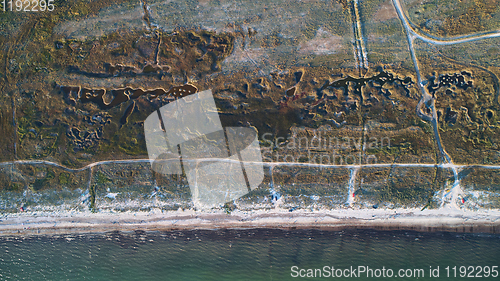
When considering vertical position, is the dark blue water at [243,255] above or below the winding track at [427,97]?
below

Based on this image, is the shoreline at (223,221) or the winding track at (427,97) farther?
the shoreline at (223,221)

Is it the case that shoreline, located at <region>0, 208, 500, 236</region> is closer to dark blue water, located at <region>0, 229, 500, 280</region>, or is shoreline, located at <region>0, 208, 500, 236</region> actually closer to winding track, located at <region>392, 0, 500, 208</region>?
dark blue water, located at <region>0, 229, 500, 280</region>

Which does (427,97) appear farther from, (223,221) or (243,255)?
(243,255)

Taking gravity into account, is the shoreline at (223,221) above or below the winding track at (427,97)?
below

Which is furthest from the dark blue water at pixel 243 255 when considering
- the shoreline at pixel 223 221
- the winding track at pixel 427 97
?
the winding track at pixel 427 97

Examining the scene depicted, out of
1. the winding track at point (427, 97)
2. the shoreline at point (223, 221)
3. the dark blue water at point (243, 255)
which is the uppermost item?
the winding track at point (427, 97)

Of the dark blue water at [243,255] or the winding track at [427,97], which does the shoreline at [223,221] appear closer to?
the dark blue water at [243,255]

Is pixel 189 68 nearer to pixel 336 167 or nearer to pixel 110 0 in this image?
pixel 110 0

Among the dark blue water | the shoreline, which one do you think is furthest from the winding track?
the dark blue water
